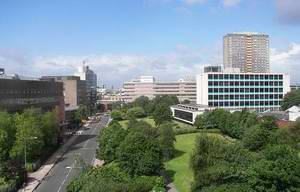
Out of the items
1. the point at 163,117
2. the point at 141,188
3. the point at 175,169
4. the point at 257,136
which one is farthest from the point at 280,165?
the point at 163,117

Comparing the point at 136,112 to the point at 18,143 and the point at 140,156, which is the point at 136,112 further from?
the point at 140,156

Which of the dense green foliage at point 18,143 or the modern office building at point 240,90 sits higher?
the modern office building at point 240,90

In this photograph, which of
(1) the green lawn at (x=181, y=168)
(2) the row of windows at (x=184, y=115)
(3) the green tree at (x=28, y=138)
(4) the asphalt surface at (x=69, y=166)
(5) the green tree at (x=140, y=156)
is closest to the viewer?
(5) the green tree at (x=140, y=156)

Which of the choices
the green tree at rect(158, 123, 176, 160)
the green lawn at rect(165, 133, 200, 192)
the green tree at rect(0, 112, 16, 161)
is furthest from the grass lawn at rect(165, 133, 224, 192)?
the green tree at rect(0, 112, 16, 161)

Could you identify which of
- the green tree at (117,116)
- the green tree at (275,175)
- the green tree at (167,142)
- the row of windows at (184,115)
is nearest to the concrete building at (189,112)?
the row of windows at (184,115)

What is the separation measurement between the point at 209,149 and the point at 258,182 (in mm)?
10167

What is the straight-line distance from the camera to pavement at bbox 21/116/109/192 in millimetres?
53750

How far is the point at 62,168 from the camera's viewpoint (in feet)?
217

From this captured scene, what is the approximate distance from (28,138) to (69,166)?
22.3ft

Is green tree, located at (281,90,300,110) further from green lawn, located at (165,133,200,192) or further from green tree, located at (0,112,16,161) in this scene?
green tree, located at (0,112,16,161)

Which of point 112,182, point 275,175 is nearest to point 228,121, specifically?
point 112,182

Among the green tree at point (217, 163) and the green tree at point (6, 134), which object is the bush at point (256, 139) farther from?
→ the green tree at point (6, 134)

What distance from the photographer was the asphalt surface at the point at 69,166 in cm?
5371

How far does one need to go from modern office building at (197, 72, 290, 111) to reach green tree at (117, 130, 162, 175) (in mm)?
97558
